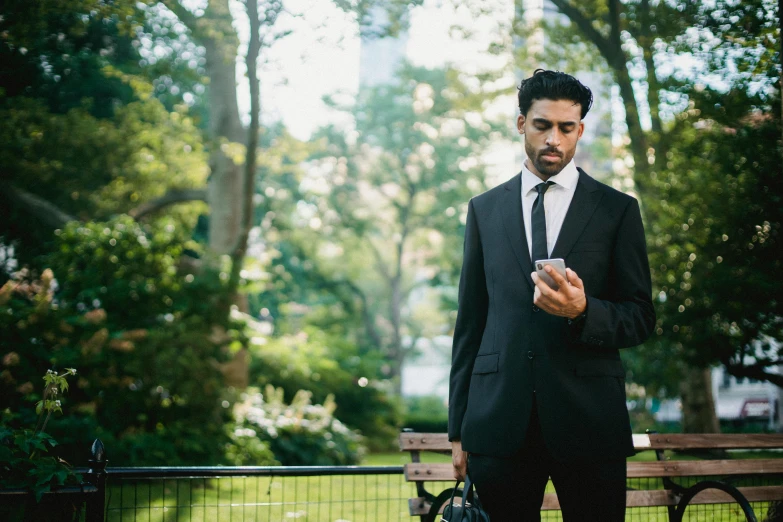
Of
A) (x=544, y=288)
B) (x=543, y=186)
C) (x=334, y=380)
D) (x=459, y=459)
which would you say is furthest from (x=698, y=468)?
(x=334, y=380)

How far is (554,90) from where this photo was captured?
2867 mm

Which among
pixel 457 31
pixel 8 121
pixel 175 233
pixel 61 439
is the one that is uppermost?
pixel 457 31

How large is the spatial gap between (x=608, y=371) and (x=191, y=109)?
20.1 meters

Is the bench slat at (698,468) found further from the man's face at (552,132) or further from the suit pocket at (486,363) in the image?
the man's face at (552,132)

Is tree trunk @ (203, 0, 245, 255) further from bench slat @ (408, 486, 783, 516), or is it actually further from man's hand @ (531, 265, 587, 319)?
man's hand @ (531, 265, 587, 319)

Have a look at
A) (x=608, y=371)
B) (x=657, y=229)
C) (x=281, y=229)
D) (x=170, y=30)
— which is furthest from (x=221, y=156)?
(x=608, y=371)

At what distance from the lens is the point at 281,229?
1021 inches

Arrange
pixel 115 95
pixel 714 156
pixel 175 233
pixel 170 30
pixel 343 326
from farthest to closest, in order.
Result: 1. pixel 343 326
2. pixel 115 95
3. pixel 170 30
4. pixel 175 233
5. pixel 714 156

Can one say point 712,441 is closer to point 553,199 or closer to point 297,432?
point 553,199

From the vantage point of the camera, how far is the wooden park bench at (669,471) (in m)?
5.14

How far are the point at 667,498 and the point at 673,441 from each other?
1.30 feet

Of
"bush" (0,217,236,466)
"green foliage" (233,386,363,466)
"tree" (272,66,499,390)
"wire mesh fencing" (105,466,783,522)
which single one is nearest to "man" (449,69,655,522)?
"wire mesh fencing" (105,466,783,522)

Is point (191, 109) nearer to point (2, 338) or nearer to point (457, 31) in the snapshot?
point (457, 31)

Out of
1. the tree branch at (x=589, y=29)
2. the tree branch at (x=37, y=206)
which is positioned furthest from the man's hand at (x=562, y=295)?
the tree branch at (x=37, y=206)
